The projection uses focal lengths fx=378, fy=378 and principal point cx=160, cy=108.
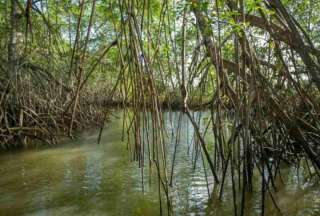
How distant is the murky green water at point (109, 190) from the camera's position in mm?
3525

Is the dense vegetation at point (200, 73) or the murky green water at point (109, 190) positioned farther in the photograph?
the murky green water at point (109, 190)

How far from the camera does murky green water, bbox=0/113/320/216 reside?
3.53m

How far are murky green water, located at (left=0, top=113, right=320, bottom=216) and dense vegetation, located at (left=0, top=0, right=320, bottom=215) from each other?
10.0 inches

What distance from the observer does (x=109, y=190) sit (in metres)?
4.13

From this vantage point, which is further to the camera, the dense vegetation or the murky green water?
the murky green water

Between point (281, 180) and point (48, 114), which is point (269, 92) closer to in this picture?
point (281, 180)

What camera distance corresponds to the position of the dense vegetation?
261cm

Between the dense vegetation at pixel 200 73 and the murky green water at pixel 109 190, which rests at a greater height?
the dense vegetation at pixel 200 73

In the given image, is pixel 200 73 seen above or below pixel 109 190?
above

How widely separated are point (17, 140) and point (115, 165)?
2411 millimetres

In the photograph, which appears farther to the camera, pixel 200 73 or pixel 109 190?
pixel 109 190

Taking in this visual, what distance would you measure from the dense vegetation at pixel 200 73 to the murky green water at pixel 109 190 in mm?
253

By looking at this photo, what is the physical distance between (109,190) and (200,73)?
63.2 inches

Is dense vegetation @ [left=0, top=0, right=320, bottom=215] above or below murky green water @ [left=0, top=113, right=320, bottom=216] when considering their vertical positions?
above
